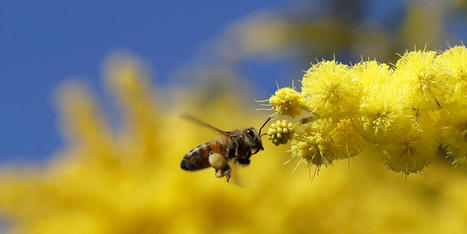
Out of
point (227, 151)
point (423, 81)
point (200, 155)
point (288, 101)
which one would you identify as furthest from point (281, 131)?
point (200, 155)

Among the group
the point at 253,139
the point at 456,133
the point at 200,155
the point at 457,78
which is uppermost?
the point at 200,155

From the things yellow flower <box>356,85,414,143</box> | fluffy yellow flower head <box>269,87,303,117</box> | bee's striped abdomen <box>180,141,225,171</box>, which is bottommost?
yellow flower <box>356,85,414,143</box>

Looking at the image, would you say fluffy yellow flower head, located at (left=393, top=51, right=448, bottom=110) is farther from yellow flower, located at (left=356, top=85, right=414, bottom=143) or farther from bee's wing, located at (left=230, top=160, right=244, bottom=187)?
bee's wing, located at (left=230, top=160, right=244, bottom=187)

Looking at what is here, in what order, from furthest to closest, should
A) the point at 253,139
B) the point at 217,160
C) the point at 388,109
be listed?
the point at 217,160
the point at 253,139
the point at 388,109

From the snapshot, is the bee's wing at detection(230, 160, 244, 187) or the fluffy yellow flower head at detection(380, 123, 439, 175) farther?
the bee's wing at detection(230, 160, 244, 187)

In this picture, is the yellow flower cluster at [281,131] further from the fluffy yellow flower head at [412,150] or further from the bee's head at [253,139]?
the bee's head at [253,139]

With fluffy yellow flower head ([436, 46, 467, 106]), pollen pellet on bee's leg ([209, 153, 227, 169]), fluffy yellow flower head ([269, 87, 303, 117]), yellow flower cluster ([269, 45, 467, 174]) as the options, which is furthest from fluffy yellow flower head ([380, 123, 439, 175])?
pollen pellet on bee's leg ([209, 153, 227, 169])

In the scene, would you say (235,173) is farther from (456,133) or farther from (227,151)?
(456,133)
